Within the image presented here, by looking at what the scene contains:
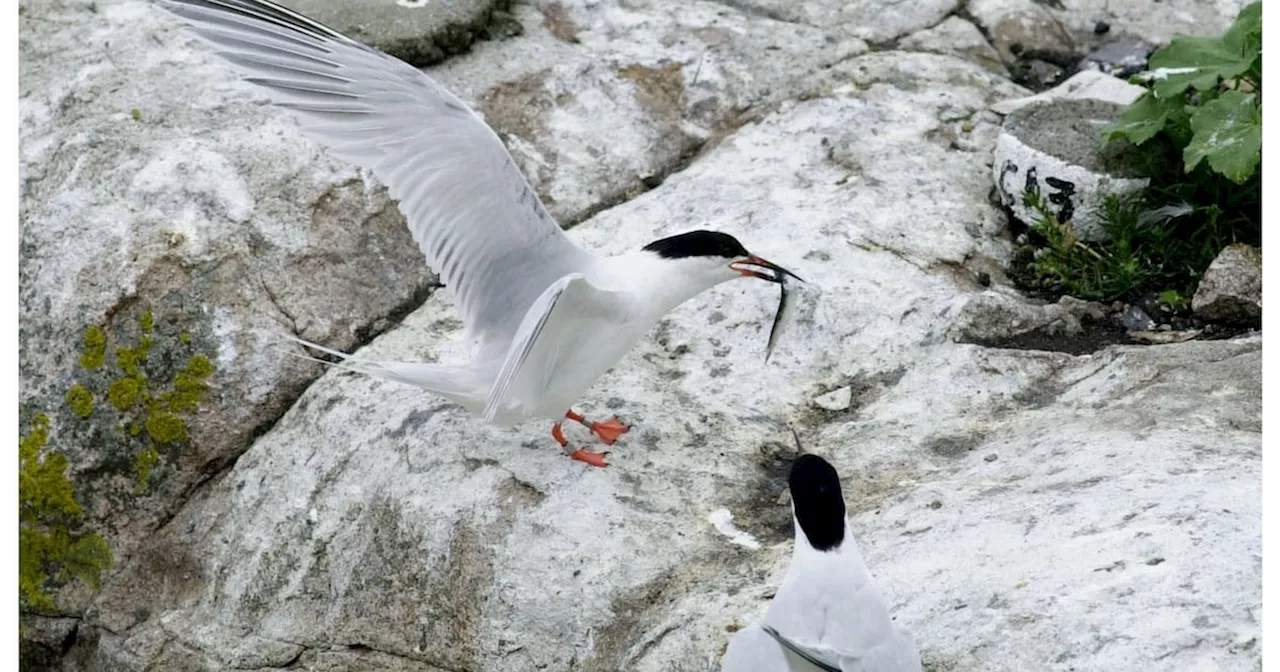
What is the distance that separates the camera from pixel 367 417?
14.3ft

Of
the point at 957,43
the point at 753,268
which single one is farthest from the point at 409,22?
the point at 957,43

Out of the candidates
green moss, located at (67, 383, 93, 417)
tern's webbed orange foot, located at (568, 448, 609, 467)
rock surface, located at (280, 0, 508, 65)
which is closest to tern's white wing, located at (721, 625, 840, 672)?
tern's webbed orange foot, located at (568, 448, 609, 467)

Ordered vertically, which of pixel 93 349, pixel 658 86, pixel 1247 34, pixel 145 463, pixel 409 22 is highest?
pixel 1247 34

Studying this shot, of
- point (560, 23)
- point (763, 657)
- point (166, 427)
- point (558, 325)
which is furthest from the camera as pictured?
point (560, 23)

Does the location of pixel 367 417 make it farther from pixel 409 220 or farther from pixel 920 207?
pixel 920 207

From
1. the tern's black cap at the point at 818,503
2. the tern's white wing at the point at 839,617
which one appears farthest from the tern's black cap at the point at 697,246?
the tern's white wing at the point at 839,617

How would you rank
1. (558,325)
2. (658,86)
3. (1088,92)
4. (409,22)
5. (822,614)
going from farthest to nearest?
(658,86) → (409,22) → (1088,92) → (558,325) → (822,614)

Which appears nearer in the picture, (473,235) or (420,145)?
(420,145)

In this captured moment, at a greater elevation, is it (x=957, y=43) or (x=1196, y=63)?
(x=1196, y=63)

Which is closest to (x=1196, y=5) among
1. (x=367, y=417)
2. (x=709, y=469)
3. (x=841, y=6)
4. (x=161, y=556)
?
(x=841, y=6)

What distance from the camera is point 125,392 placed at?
4.61 metres

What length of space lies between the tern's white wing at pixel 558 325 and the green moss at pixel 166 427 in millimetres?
1227

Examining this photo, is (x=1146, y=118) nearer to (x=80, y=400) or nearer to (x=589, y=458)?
(x=589, y=458)

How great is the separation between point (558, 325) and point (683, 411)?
2.08 ft
